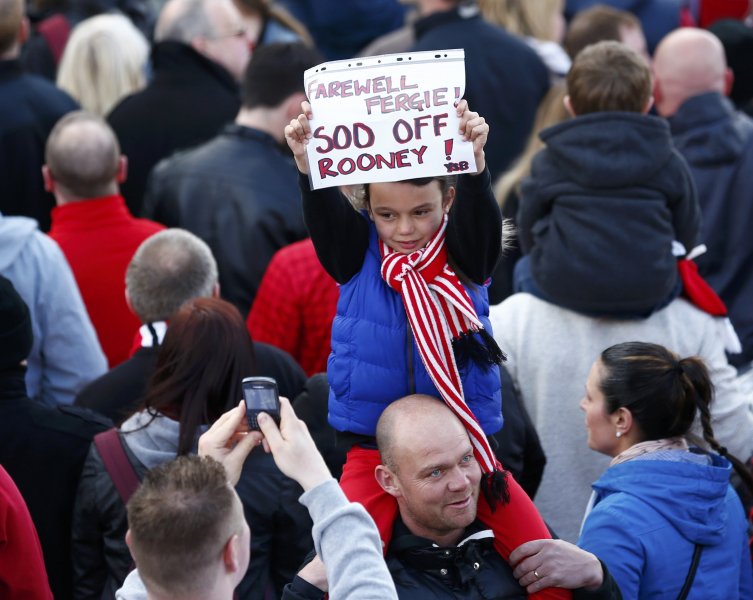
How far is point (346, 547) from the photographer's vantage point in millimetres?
3289

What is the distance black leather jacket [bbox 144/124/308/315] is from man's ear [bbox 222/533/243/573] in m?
3.16

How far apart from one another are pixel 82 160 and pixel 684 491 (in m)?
3.24

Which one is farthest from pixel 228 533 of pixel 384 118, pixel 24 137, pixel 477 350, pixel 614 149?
pixel 24 137

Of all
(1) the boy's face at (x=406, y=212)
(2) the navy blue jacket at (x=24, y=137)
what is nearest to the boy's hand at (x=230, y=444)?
(1) the boy's face at (x=406, y=212)

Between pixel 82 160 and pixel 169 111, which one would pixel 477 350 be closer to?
pixel 82 160

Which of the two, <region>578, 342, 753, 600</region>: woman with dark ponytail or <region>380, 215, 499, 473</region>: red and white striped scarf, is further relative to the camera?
<region>578, 342, 753, 600</region>: woman with dark ponytail

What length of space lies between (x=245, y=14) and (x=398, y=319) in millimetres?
5694

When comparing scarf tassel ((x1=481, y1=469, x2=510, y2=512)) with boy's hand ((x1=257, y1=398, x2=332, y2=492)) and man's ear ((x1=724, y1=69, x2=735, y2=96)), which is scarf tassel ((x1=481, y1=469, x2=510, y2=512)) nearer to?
boy's hand ((x1=257, y1=398, x2=332, y2=492))

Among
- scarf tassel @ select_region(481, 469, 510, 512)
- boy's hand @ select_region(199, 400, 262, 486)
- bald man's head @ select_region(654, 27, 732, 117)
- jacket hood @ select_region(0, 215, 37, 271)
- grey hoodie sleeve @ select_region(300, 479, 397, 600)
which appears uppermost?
bald man's head @ select_region(654, 27, 732, 117)

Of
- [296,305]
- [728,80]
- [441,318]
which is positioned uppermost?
[728,80]

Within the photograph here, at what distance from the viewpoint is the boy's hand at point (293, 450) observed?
3.36 metres

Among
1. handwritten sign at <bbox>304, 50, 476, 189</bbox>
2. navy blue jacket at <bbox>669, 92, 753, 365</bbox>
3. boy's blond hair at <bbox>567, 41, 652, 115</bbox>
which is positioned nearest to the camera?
handwritten sign at <bbox>304, 50, 476, 189</bbox>

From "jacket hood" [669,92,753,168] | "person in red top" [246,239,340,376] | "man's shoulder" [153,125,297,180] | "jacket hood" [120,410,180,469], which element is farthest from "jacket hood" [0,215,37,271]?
"jacket hood" [669,92,753,168]

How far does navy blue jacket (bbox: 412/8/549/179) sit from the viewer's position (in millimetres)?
7453
